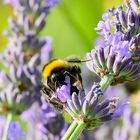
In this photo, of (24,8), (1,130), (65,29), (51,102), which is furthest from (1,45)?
(51,102)

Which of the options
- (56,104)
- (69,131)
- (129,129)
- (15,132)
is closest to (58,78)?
(56,104)

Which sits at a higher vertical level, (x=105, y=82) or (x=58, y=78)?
(x=58, y=78)

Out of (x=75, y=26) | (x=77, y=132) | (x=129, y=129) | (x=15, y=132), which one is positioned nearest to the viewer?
(x=77, y=132)

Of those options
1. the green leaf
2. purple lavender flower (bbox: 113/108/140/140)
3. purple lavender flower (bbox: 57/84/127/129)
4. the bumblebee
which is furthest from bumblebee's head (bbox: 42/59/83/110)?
the green leaf

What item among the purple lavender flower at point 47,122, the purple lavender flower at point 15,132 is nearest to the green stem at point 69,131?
the purple lavender flower at point 15,132

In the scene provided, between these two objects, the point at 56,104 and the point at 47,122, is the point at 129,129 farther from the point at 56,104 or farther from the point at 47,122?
the point at 56,104
